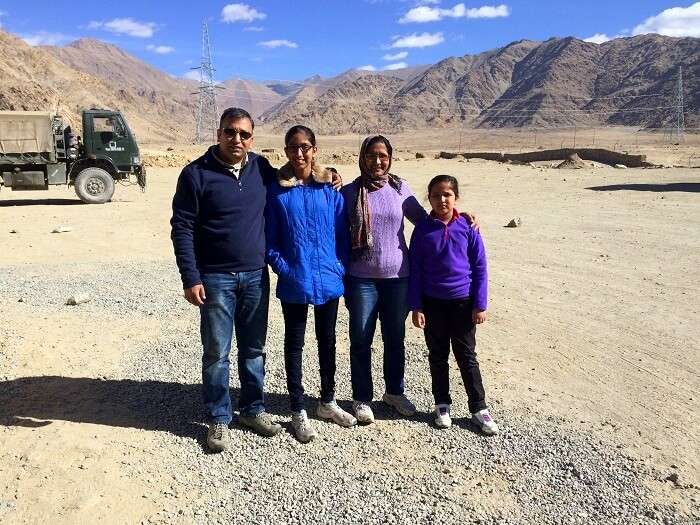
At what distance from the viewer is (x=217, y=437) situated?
3.48m

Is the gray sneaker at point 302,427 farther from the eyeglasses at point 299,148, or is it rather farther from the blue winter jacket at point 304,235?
the eyeglasses at point 299,148

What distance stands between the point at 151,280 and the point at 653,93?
367 ft

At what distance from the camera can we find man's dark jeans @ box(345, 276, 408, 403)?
3609 mm

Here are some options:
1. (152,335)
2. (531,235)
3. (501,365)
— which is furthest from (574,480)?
(531,235)

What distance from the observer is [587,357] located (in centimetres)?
500

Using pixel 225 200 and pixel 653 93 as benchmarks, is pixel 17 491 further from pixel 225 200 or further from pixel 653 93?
pixel 653 93

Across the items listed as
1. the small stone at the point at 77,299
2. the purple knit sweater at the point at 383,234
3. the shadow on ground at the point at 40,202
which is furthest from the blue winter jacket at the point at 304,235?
the shadow on ground at the point at 40,202

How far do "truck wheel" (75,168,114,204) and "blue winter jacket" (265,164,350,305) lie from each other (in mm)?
13368

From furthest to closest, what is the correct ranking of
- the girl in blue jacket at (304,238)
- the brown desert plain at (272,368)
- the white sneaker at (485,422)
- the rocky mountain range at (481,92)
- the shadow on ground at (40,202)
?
the rocky mountain range at (481,92) → the shadow on ground at (40,202) → the white sneaker at (485,422) → the girl in blue jacket at (304,238) → the brown desert plain at (272,368)

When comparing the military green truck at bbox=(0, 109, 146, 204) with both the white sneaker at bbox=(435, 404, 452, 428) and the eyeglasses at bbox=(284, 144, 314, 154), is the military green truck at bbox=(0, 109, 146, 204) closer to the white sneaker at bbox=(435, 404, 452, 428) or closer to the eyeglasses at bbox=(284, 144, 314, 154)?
the eyeglasses at bbox=(284, 144, 314, 154)

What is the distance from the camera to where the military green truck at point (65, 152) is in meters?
15.0

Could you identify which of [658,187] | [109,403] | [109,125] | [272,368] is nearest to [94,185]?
[109,125]

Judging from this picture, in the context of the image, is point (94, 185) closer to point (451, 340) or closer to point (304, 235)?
point (304, 235)

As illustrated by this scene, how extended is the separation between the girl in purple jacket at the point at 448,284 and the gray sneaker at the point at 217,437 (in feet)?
4.21
